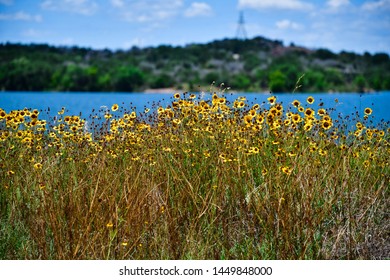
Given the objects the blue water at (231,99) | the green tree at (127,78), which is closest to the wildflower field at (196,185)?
the blue water at (231,99)

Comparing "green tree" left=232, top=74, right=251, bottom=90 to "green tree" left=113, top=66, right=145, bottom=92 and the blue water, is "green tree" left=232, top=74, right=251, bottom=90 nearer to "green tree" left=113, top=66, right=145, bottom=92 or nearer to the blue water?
"green tree" left=113, top=66, right=145, bottom=92

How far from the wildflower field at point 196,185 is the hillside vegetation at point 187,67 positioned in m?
0.75

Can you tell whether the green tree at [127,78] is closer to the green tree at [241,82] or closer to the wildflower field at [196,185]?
the green tree at [241,82]

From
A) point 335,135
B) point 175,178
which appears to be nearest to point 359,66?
point 335,135

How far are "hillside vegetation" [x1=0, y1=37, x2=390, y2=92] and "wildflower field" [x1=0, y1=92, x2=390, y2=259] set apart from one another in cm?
75

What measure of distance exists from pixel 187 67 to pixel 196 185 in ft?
13.3

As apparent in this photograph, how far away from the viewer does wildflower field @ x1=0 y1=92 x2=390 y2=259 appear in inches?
150

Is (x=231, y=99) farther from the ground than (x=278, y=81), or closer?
closer

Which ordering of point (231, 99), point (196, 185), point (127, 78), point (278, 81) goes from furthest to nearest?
point (127, 78) < point (278, 81) < point (231, 99) < point (196, 185)

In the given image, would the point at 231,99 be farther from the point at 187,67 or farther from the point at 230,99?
the point at 187,67

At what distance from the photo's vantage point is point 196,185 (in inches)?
174

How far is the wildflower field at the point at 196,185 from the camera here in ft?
12.5

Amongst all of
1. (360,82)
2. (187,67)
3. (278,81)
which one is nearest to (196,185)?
(360,82)

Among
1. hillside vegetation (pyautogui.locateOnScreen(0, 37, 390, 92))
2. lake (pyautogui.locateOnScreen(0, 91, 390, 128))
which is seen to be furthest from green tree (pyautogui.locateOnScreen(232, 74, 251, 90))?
lake (pyautogui.locateOnScreen(0, 91, 390, 128))
